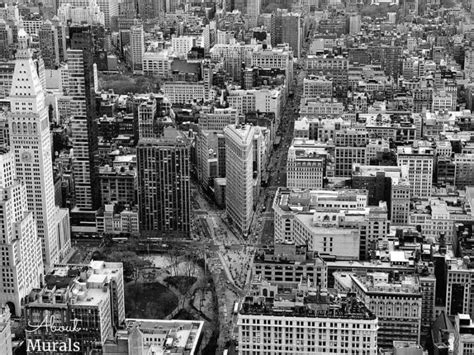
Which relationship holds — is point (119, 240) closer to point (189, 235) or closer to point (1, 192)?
point (189, 235)

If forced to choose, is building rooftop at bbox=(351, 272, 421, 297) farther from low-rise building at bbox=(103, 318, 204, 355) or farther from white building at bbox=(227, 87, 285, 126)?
white building at bbox=(227, 87, 285, 126)

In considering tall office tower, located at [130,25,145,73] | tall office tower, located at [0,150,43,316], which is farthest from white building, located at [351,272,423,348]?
tall office tower, located at [130,25,145,73]

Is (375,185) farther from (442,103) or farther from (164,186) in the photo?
(442,103)

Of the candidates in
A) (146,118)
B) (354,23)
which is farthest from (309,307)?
(354,23)

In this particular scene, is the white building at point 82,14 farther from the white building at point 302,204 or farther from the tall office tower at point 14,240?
the tall office tower at point 14,240

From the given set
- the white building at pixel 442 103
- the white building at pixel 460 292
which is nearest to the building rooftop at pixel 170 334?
the white building at pixel 460 292

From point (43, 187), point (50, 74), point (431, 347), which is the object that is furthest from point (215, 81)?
point (431, 347)
